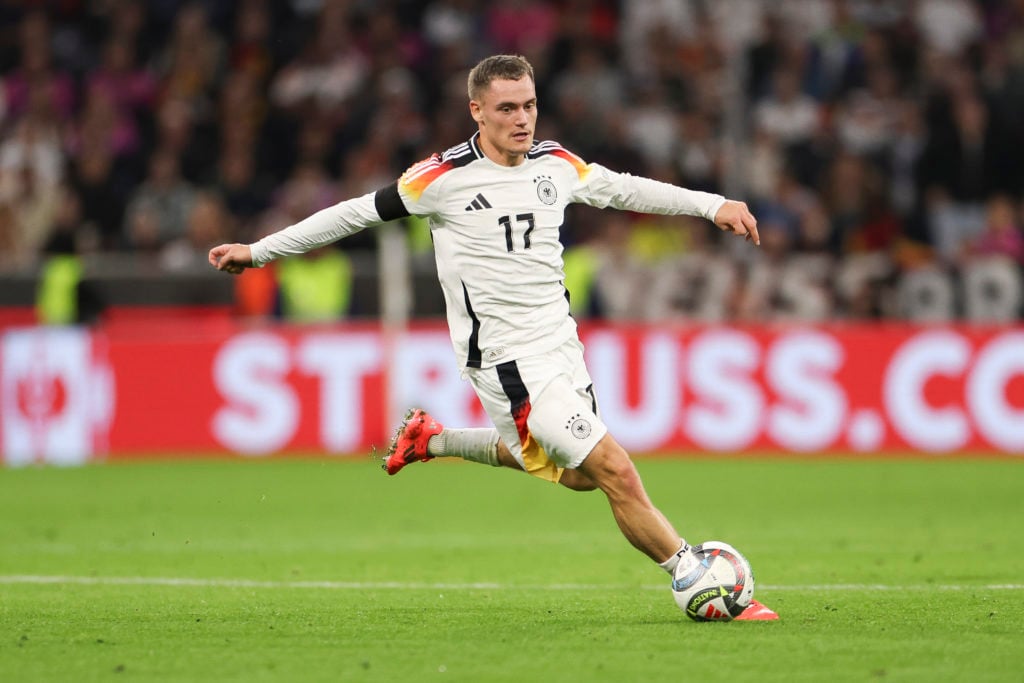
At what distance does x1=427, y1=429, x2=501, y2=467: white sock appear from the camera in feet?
26.3

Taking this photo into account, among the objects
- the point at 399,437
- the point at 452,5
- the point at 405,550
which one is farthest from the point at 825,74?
the point at 399,437

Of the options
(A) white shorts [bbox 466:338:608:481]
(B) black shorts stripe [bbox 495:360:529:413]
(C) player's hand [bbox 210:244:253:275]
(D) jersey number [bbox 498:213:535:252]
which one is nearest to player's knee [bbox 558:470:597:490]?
(A) white shorts [bbox 466:338:608:481]

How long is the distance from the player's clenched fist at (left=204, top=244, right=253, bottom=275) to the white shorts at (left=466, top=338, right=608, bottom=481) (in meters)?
1.05

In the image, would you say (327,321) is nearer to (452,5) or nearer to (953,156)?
(452,5)

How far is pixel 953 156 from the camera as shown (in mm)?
18188

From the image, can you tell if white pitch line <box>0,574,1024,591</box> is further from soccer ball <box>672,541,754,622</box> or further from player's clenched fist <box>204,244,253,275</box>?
player's clenched fist <box>204,244,253,275</box>

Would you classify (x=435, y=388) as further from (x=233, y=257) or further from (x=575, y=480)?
(x=233, y=257)

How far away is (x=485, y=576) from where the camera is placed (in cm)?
916

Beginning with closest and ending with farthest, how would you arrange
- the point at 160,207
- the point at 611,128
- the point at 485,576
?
1. the point at 485,576
2. the point at 160,207
3. the point at 611,128

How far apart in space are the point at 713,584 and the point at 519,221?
1.70m

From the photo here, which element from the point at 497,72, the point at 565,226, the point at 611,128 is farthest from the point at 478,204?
the point at 611,128

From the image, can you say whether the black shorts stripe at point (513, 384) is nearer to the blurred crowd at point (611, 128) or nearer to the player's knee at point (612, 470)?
the player's knee at point (612, 470)

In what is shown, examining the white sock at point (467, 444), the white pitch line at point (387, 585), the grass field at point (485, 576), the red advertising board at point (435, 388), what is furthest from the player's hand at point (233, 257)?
the red advertising board at point (435, 388)

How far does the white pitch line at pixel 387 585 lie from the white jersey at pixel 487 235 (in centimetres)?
165
